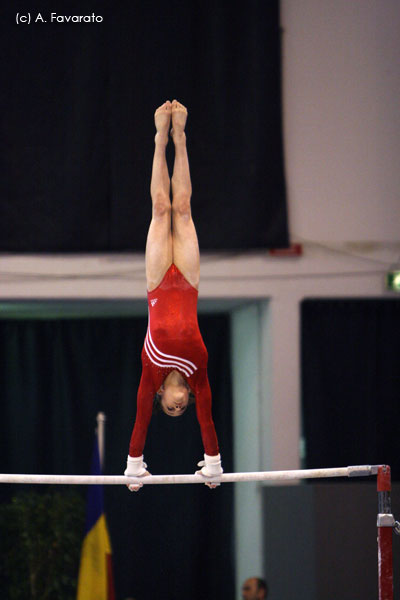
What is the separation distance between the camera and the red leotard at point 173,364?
A: 520cm

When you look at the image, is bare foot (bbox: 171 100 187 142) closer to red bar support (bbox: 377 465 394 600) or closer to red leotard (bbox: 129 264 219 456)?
red leotard (bbox: 129 264 219 456)

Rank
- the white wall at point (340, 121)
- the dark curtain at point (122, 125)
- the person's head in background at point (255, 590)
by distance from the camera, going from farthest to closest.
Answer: the white wall at point (340, 121) < the dark curtain at point (122, 125) < the person's head in background at point (255, 590)

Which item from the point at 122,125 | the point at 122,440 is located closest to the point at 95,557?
the point at 122,440

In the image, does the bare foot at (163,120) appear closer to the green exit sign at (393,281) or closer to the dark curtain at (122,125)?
the dark curtain at (122,125)

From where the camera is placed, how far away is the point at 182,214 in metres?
5.55

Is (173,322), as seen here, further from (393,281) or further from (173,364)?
(393,281)

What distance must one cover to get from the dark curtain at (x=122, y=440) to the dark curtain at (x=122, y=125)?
5.75ft

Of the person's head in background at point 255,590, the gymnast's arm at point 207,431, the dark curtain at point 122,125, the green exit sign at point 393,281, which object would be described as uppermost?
the dark curtain at point 122,125

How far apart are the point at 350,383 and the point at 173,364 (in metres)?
3.43

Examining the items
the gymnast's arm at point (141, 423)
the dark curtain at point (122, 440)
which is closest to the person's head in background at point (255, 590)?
the dark curtain at point (122, 440)

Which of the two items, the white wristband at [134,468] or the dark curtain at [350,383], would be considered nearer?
the white wristband at [134,468]

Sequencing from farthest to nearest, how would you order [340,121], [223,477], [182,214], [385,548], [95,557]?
[340,121] < [95,557] < [182,214] < [223,477] < [385,548]

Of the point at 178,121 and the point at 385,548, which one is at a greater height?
the point at 178,121

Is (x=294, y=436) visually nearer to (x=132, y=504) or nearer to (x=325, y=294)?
(x=325, y=294)
